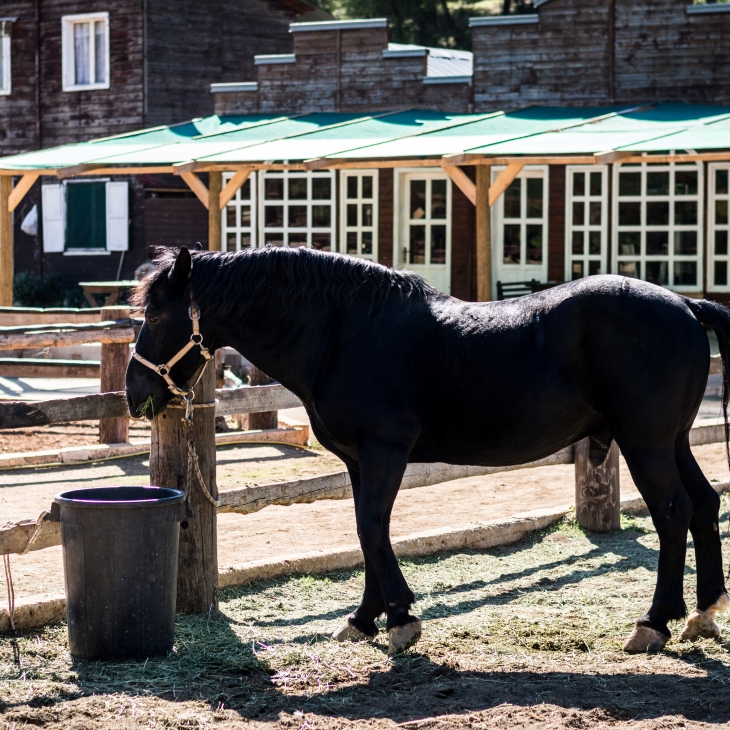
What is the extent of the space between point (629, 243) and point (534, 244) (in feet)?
5.17

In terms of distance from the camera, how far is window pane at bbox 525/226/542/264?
59.8 feet

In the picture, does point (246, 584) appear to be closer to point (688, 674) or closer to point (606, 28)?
point (688, 674)

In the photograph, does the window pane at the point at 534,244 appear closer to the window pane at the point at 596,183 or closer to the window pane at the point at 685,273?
the window pane at the point at 596,183

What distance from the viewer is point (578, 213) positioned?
59.2ft

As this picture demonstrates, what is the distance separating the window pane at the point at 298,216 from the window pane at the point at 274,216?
0.20 metres

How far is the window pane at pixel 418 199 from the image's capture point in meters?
19.1

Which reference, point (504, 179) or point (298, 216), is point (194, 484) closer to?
point (504, 179)

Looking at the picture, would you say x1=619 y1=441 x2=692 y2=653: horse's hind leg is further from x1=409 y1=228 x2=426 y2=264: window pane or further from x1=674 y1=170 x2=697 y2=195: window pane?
x1=409 y1=228 x2=426 y2=264: window pane

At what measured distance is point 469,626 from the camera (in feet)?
15.0

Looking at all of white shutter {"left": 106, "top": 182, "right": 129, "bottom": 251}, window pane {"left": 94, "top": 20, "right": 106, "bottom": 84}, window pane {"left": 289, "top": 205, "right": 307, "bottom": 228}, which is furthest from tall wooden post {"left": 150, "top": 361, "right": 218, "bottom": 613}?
window pane {"left": 94, "top": 20, "right": 106, "bottom": 84}

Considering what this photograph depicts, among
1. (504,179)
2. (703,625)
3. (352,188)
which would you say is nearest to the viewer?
(703,625)

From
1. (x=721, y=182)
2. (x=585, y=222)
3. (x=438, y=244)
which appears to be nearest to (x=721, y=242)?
(x=721, y=182)

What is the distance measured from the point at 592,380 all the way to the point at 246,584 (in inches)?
78.2

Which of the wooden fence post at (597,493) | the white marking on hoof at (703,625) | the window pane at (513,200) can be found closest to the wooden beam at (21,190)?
the window pane at (513,200)
